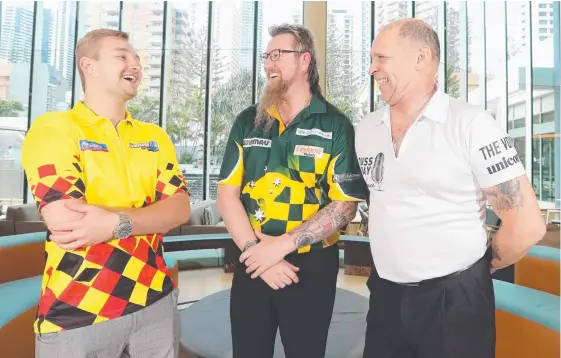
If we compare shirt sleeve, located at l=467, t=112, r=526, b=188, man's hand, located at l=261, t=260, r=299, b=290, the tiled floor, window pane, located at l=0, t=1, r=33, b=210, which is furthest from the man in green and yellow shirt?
window pane, located at l=0, t=1, r=33, b=210

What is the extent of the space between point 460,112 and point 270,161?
606 mm

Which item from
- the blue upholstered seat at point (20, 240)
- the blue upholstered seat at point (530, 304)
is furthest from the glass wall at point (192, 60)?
the blue upholstered seat at point (530, 304)

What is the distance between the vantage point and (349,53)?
8.51 meters

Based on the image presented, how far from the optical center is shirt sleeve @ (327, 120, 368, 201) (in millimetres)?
1313

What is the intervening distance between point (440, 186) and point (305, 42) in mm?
678

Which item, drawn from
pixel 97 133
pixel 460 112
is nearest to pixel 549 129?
pixel 460 112

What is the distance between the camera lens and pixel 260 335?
127 cm

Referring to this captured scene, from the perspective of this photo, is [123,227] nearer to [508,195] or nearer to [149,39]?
[508,195]

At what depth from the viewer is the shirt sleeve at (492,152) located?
3.34ft

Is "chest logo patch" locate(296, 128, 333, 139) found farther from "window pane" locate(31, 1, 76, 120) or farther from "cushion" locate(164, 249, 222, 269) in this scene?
"window pane" locate(31, 1, 76, 120)

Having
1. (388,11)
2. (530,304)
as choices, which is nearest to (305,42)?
(530,304)

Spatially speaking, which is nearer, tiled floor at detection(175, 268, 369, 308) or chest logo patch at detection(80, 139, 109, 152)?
chest logo patch at detection(80, 139, 109, 152)

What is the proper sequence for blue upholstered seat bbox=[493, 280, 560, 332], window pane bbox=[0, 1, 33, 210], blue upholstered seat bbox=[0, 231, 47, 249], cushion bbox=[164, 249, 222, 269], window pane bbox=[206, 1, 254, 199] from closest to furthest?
blue upholstered seat bbox=[493, 280, 560, 332]
blue upholstered seat bbox=[0, 231, 47, 249]
cushion bbox=[164, 249, 222, 269]
window pane bbox=[0, 1, 33, 210]
window pane bbox=[206, 1, 254, 199]

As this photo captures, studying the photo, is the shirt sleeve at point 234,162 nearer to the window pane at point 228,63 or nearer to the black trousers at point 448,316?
the black trousers at point 448,316
